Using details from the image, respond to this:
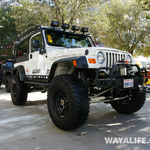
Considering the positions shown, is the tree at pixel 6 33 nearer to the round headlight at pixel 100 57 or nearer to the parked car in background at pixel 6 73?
the parked car in background at pixel 6 73

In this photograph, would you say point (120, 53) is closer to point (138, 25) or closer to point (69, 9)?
point (69, 9)

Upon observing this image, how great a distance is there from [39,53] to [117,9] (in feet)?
50.0

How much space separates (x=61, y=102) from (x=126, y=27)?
1521 cm

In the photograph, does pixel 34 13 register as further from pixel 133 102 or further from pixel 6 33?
pixel 133 102

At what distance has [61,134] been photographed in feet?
10.7

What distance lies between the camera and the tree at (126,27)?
16656 mm

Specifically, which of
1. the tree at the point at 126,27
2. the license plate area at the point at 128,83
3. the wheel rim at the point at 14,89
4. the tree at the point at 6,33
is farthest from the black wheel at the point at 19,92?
the tree at the point at 6,33

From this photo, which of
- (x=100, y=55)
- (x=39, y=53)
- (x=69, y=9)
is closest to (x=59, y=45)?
(x=39, y=53)

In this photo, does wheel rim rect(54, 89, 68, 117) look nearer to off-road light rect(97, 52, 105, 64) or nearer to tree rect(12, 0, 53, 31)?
off-road light rect(97, 52, 105, 64)

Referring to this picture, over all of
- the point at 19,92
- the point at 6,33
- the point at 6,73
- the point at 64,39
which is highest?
the point at 6,33

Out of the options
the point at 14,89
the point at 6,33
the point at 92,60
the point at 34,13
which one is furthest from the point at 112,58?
the point at 6,33

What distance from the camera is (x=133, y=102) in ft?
14.0

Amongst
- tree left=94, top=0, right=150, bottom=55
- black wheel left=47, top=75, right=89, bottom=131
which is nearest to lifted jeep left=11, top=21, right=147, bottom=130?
black wheel left=47, top=75, right=89, bottom=131

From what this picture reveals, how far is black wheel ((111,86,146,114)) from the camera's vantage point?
13.6 feet
